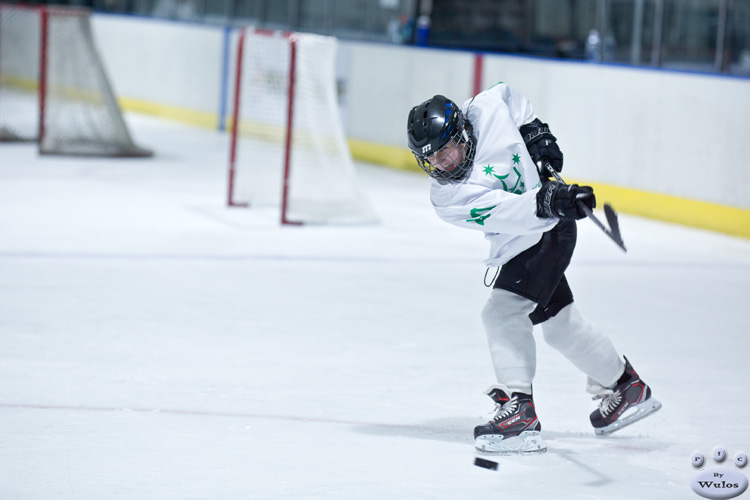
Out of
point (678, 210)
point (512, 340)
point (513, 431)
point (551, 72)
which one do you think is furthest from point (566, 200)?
point (551, 72)

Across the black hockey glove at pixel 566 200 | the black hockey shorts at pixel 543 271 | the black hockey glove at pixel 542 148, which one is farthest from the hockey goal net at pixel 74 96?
the black hockey glove at pixel 566 200

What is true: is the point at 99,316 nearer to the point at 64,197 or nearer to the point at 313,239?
the point at 313,239

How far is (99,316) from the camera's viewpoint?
4719 mm

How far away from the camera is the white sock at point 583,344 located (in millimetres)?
3252

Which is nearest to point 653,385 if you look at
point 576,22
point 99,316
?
point 99,316

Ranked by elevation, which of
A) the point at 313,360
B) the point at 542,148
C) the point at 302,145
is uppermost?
the point at 542,148

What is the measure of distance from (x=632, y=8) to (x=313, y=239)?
7.54 meters

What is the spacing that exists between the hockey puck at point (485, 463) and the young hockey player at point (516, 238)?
50 millimetres

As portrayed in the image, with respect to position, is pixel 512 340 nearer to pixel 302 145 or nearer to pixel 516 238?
pixel 516 238

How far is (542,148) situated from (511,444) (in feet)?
2.59

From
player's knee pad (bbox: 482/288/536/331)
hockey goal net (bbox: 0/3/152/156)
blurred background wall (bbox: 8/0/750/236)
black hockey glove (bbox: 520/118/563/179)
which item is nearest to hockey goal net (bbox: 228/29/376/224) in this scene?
blurred background wall (bbox: 8/0/750/236)

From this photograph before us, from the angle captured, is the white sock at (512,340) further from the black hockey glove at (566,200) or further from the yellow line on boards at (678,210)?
the yellow line on boards at (678,210)

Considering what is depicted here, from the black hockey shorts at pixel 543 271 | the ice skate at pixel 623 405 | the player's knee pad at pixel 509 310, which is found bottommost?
the ice skate at pixel 623 405

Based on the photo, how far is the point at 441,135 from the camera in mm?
2994
